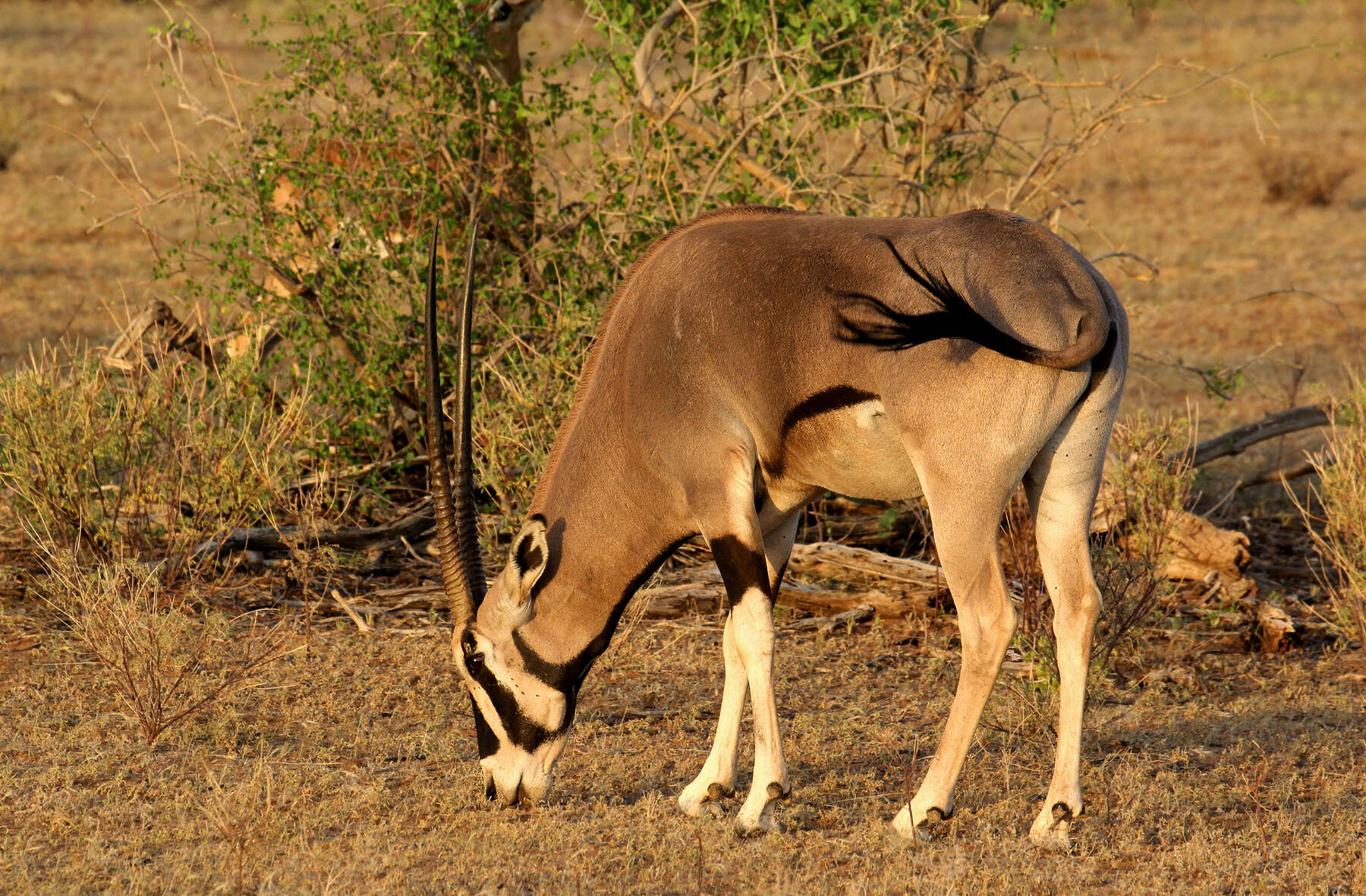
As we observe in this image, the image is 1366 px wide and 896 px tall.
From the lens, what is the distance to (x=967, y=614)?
174 inches

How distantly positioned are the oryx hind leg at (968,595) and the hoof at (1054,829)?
29 centimetres

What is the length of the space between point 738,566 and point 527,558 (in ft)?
2.38

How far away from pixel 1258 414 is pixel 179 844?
29.8ft

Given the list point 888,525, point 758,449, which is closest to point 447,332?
point 888,525

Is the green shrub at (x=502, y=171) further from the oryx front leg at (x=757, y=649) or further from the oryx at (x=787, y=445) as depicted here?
the oryx front leg at (x=757, y=649)

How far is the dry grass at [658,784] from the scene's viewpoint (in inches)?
166

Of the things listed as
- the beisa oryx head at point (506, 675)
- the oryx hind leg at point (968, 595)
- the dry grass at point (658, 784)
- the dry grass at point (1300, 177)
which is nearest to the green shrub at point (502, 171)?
the dry grass at point (658, 784)

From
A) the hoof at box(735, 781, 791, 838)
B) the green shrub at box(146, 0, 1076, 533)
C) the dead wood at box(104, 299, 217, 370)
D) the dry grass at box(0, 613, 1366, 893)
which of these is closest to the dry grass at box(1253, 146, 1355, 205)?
the green shrub at box(146, 0, 1076, 533)

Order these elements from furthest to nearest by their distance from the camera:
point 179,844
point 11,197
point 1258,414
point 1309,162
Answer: point 1309,162, point 11,197, point 1258,414, point 179,844

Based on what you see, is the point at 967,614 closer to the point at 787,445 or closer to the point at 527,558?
the point at 787,445

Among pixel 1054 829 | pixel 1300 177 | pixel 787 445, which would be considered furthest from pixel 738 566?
pixel 1300 177

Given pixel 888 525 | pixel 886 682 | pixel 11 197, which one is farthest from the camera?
pixel 11 197

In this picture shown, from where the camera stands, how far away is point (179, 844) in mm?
4438

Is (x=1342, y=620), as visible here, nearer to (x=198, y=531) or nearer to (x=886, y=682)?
(x=886, y=682)
